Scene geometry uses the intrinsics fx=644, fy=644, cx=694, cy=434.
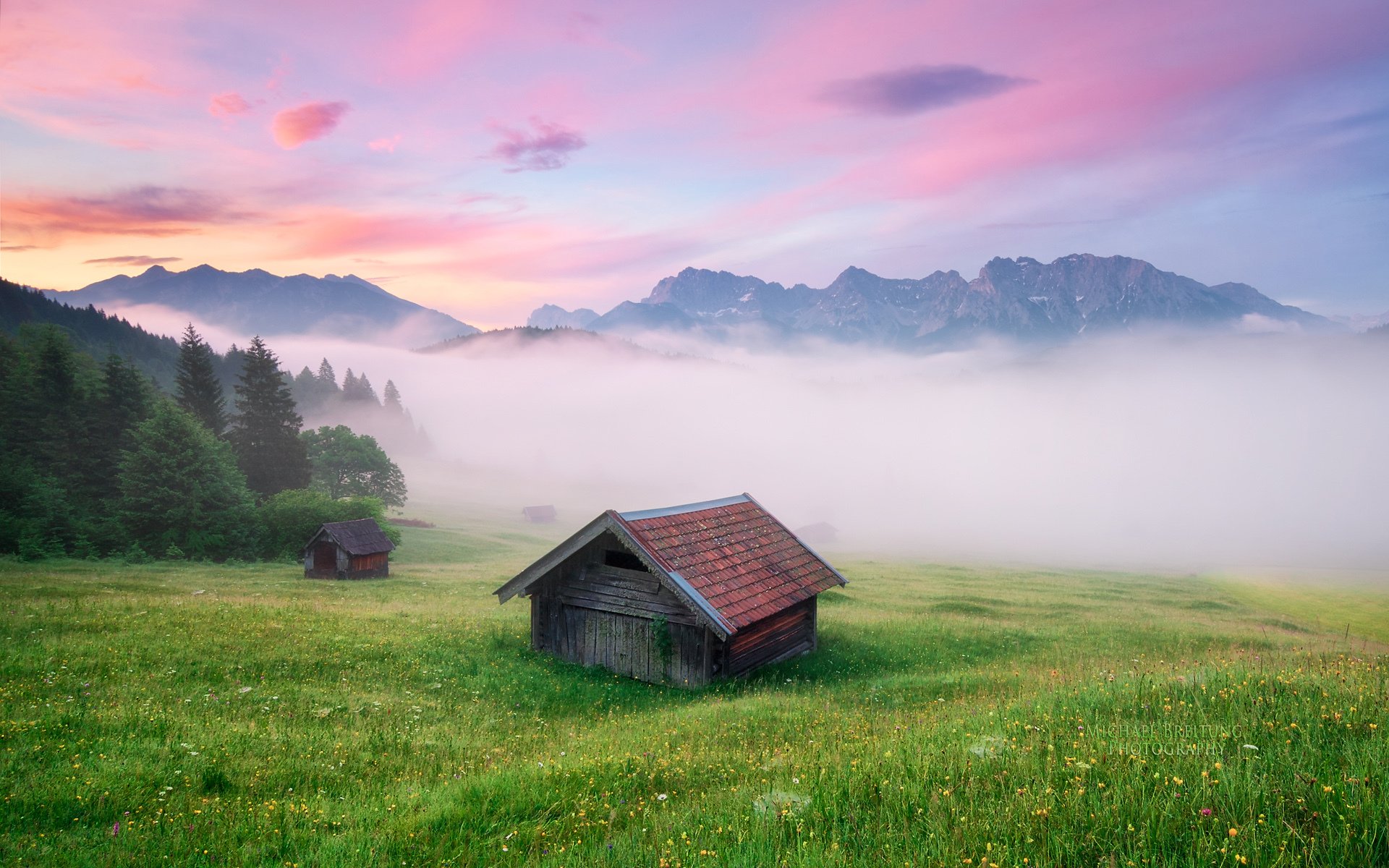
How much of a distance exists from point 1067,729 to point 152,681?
17754 millimetres

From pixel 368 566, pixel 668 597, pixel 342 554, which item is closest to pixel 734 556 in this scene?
pixel 668 597

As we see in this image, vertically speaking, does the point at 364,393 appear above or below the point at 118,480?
above

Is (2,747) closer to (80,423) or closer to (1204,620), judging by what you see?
(1204,620)

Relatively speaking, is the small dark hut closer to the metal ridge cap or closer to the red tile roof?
the metal ridge cap

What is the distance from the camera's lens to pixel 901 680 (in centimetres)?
1767

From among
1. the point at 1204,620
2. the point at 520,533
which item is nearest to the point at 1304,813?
the point at 1204,620

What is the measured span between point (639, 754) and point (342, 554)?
47470 millimetres

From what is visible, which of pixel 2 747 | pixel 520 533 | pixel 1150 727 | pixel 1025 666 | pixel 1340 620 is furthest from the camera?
pixel 520 533

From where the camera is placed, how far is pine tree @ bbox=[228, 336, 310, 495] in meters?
71.1

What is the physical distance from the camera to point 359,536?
50938mm

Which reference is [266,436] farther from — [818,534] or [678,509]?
[818,534]

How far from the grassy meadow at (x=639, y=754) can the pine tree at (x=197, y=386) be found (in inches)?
2357

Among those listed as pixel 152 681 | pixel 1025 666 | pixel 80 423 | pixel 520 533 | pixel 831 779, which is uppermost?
pixel 80 423

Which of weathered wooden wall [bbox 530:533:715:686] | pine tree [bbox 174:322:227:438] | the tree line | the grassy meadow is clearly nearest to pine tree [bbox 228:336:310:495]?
pine tree [bbox 174:322:227:438]
